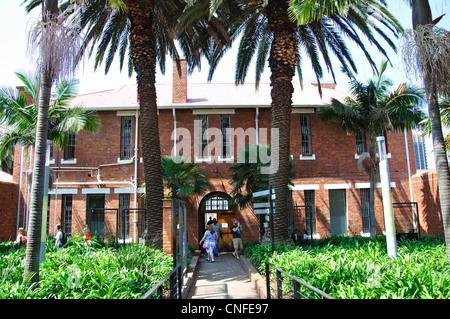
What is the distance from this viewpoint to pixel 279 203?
39.0ft

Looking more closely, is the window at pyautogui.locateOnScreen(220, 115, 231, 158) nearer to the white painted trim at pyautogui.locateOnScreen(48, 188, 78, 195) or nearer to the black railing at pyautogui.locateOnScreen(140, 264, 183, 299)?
the white painted trim at pyautogui.locateOnScreen(48, 188, 78, 195)

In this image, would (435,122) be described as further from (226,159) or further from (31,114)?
(226,159)

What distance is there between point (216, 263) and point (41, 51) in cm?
1091

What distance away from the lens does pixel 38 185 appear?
22.0ft

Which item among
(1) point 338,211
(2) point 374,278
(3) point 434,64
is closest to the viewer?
(2) point 374,278

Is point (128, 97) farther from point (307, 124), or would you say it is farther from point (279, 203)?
point (279, 203)

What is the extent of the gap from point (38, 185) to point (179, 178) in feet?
37.2

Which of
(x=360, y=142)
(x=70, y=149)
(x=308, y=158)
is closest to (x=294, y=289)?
(x=308, y=158)

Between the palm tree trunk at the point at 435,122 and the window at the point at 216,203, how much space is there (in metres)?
14.4

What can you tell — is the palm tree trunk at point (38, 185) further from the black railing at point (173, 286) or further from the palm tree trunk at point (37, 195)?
the black railing at point (173, 286)

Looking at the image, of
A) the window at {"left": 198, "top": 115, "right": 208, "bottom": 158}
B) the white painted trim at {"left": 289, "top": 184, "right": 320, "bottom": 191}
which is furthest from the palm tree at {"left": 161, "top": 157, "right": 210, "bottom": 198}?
the white painted trim at {"left": 289, "top": 184, "right": 320, "bottom": 191}

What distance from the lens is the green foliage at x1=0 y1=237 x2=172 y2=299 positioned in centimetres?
585

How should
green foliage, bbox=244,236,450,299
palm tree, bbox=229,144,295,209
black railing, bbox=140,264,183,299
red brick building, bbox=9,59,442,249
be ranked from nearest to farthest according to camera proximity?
1. green foliage, bbox=244,236,450,299
2. black railing, bbox=140,264,183,299
3. palm tree, bbox=229,144,295,209
4. red brick building, bbox=9,59,442,249

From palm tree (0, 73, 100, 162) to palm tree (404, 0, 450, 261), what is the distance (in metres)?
10.3
